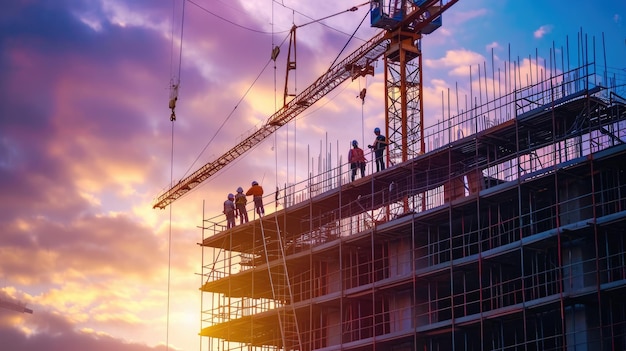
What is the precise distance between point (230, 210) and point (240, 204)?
28.4 inches

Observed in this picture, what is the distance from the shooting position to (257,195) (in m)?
78.2

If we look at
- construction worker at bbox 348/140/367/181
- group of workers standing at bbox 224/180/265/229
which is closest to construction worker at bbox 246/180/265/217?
group of workers standing at bbox 224/180/265/229

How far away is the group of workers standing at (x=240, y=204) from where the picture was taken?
7800 centimetres

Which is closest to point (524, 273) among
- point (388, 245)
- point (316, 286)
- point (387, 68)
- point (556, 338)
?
point (556, 338)

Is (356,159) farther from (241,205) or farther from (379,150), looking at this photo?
(241,205)

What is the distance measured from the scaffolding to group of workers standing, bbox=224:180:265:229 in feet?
2.69

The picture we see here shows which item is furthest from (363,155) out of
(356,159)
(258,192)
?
(258,192)

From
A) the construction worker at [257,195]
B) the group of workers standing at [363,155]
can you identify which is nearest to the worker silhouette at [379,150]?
the group of workers standing at [363,155]

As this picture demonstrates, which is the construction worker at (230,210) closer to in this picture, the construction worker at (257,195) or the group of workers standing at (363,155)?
the construction worker at (257,195)

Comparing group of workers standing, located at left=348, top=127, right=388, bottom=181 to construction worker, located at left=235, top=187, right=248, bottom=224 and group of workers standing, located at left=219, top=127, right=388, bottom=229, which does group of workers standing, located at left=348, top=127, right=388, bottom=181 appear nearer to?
group of workers standing, located at left=219, top=127, right=388, bottom=229

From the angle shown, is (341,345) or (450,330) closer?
(450,330)

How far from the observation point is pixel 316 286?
7412 cm

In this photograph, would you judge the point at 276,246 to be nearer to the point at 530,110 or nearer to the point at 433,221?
the point at 433,221

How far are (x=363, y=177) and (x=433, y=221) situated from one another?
672 cm
